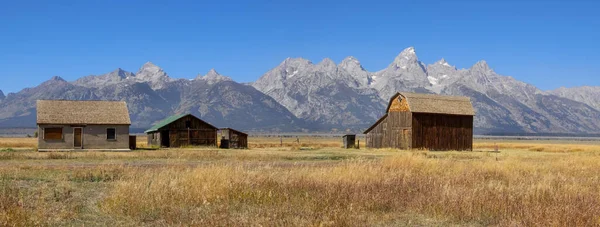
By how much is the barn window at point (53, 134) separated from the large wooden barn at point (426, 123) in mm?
35804

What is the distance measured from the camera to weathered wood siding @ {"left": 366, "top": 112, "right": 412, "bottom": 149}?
6762cm

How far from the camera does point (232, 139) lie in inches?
2736

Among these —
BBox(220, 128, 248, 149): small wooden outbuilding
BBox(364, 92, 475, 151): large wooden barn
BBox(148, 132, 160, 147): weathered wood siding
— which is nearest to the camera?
BBox(364, 92, 475, 151): large wooden barn

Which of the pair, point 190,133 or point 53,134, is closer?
point 53,134

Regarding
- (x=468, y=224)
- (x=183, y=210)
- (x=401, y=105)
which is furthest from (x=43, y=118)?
(x=468, y=224)

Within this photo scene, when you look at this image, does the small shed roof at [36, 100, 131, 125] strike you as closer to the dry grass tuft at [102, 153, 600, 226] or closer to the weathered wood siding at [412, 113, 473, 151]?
the weathered wood siding at [412, 113, 473, 151]

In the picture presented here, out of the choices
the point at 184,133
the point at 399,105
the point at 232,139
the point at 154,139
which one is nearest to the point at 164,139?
the point at 184,133

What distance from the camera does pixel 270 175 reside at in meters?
17.9

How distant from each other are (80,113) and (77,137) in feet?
8.67

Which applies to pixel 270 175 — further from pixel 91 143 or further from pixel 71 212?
pixel 91 143

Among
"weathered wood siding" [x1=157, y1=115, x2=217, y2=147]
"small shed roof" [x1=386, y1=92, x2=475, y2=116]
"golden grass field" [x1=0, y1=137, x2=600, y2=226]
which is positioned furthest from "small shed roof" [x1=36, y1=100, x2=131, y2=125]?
"golden grass field" [x1=0, y1=137, x2=600, y2=226]

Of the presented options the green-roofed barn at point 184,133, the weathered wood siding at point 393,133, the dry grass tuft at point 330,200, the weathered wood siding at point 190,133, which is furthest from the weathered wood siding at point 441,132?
the dry grass tuft at point 330,200

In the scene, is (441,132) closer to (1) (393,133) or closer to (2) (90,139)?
(1) (393,133)

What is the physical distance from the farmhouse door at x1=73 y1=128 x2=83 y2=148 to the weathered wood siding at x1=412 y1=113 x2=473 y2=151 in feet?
113
